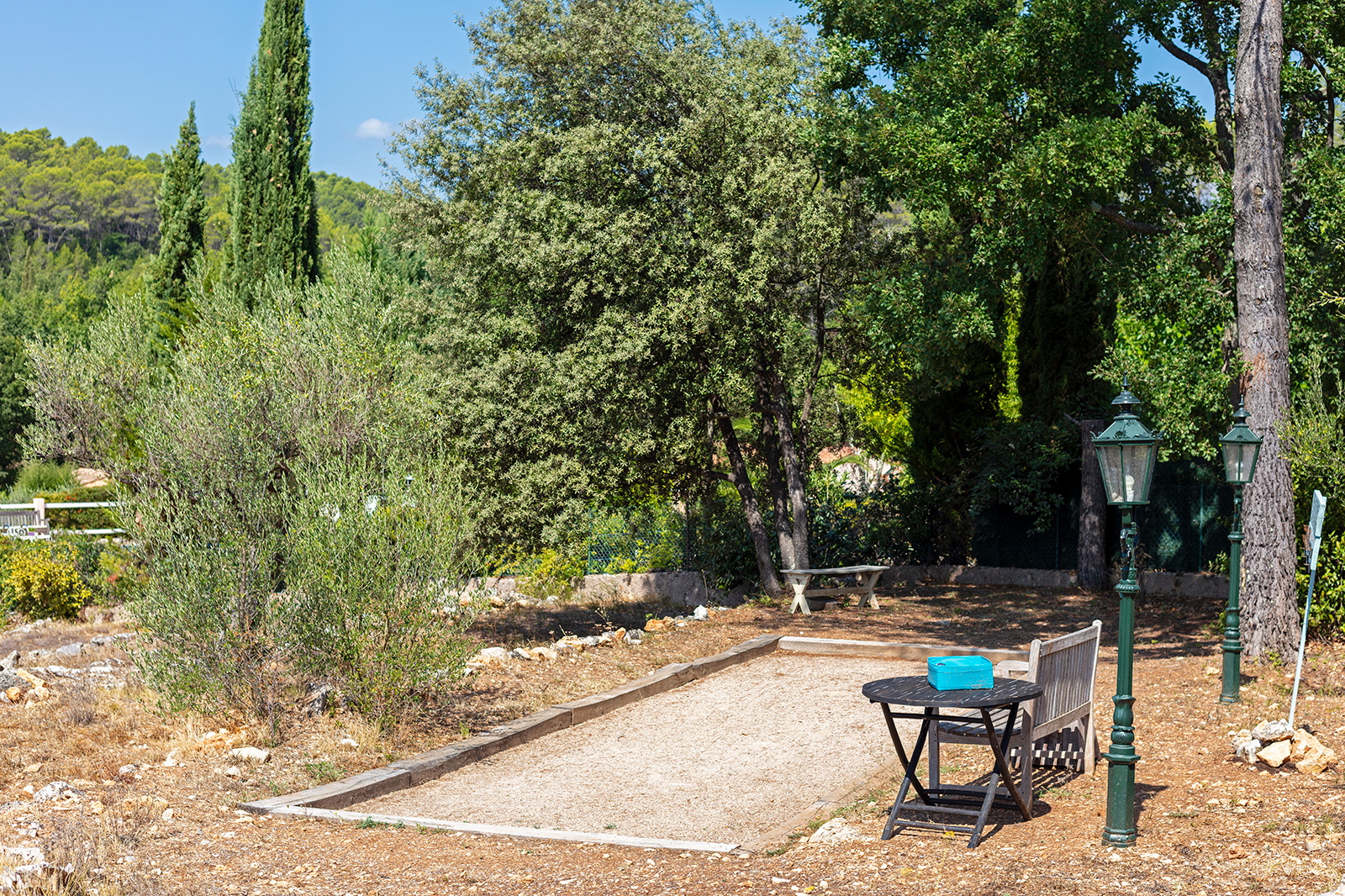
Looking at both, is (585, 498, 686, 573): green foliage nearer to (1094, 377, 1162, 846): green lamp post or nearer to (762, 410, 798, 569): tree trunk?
(762, 410, 798, 569): tree trunk

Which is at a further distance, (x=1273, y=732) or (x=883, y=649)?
(x=883, y=649)

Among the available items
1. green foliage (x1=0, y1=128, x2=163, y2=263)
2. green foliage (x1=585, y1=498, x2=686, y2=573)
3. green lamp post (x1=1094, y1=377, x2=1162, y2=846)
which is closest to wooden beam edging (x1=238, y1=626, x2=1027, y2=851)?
green lamp post (x1=1094, y1=377, x2=1162, y2=846)

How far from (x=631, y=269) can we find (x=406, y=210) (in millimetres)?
3330

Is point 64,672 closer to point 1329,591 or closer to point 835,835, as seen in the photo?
point 835,835

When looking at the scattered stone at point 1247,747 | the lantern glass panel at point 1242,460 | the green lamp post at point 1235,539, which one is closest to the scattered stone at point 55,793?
the scattered stone at point 1247,747

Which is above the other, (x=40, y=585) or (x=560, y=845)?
(x=40, y=585)

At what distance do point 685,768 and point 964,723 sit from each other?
2178 mm

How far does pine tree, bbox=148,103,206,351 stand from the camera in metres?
29.8

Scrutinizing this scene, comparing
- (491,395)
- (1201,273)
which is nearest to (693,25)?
(491,395)

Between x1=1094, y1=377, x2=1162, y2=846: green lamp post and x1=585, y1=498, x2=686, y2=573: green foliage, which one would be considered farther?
x1=585, y1=498, x2=686, y2=573: green foliage

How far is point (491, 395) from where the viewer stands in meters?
13.2

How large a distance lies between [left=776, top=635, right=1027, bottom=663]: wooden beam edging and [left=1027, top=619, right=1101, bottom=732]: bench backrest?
4010mm

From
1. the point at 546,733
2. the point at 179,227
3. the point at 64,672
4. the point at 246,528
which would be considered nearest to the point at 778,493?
the point at 546,733

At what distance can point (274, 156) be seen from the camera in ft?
90.4
